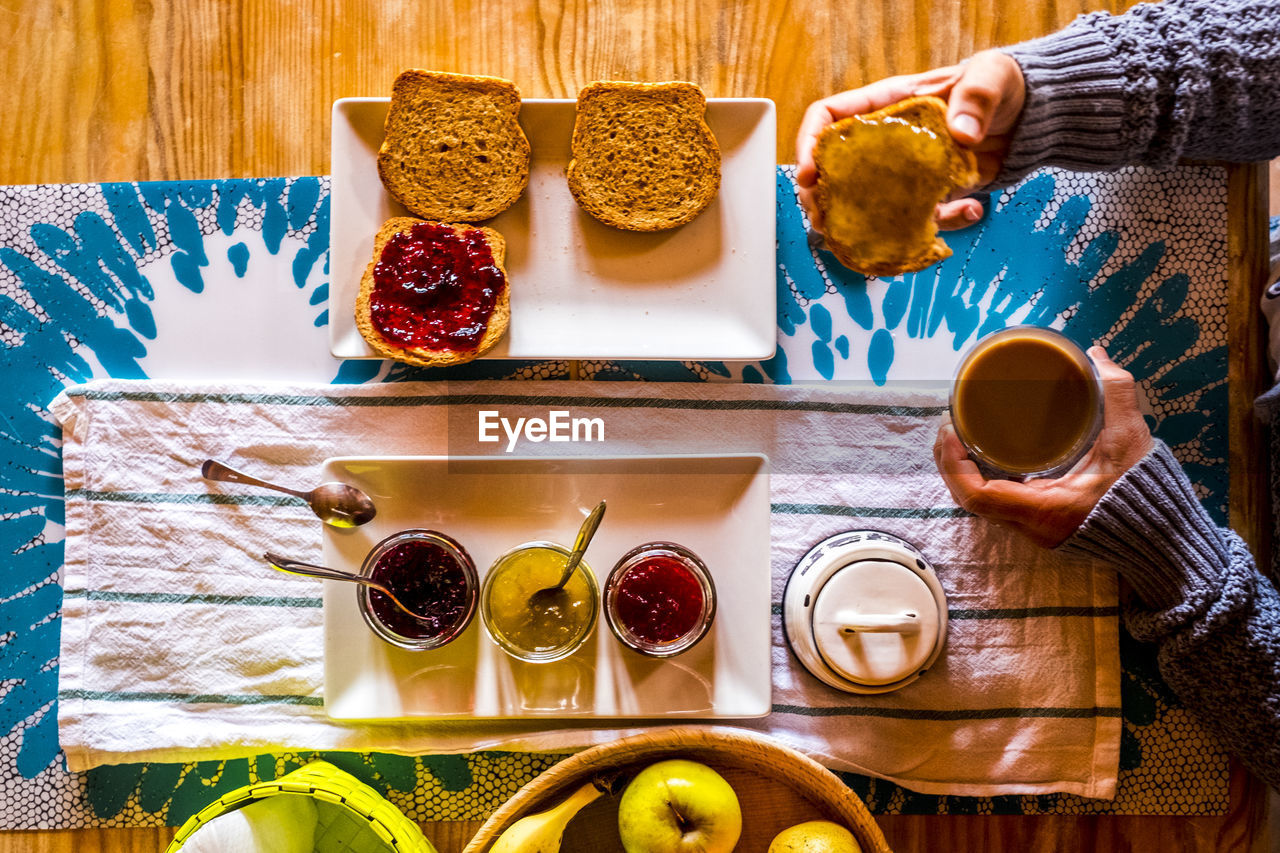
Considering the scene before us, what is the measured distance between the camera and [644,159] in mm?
1177

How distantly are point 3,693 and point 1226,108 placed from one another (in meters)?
1.73

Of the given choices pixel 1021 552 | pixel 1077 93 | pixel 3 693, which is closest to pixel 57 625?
pixel 3 693

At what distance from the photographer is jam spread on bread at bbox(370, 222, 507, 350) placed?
115cm

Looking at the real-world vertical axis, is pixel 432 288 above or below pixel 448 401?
above

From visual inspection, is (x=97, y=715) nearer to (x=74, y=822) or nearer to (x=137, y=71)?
(x=74, y=822)

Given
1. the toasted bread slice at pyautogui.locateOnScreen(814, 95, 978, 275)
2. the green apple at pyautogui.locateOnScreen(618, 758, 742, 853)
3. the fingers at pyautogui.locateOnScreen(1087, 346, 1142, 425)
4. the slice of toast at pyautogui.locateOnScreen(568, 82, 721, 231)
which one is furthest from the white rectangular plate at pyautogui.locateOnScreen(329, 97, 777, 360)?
the green apple at pyautogui.locateOnScreen(618, 758, 742, 853)

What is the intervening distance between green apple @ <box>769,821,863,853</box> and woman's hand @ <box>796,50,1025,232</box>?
729mm

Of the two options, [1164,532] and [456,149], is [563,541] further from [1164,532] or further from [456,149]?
[1164,532]

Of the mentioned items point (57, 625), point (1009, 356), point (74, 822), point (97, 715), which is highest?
point (1009, 356)

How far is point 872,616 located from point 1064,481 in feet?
0.93

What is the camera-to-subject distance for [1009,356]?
3.58 feet

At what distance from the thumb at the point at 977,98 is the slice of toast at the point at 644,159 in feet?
0.99

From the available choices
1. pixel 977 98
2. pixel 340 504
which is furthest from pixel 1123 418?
pixel 340 504

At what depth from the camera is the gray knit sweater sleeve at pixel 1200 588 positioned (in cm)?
104
